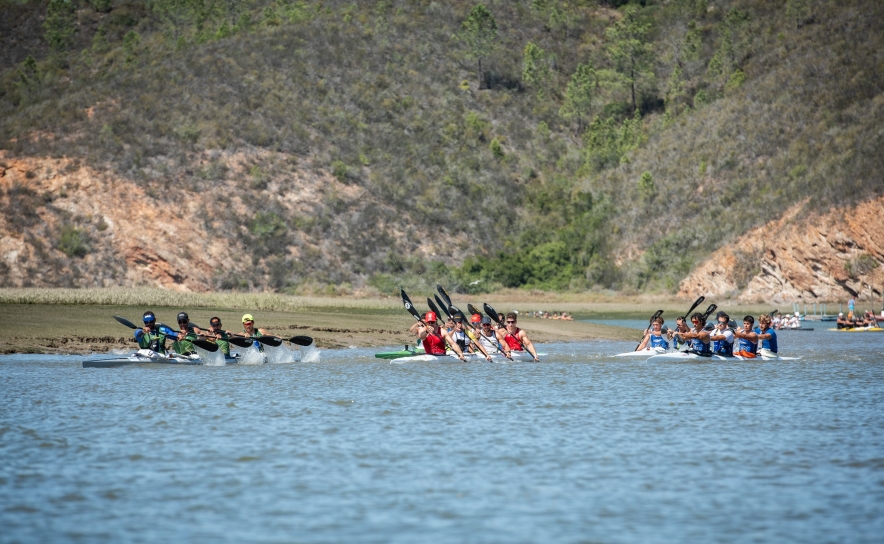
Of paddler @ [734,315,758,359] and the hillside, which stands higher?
the hillside

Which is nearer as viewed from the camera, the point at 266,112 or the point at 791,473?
the point at 791,473

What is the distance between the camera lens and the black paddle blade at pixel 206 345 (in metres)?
31.0

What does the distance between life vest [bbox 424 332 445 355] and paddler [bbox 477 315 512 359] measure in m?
1.78

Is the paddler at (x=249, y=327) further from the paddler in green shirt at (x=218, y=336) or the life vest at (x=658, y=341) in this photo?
the life vest at (x=658, y=341)

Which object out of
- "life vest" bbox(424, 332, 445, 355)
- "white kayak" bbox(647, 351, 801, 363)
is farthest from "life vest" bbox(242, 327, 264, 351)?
"white kayak" bbox(647, 351, 801, 363)

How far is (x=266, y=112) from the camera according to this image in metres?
104

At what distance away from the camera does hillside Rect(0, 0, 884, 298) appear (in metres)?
88.2

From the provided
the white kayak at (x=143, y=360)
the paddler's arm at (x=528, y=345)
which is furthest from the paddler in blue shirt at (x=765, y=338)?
the white kayak at (x=143, y=360)

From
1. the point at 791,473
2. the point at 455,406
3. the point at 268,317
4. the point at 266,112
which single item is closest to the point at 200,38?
the point at 266,112

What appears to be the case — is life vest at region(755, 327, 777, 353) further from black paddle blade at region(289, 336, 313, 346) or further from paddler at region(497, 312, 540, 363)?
black paddle blade at region(289, 336, 313, 346)

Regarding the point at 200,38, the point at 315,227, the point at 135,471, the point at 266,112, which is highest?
the point at 200,38

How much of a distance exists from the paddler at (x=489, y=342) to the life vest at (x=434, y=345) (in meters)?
1.78

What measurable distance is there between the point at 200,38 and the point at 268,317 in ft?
243

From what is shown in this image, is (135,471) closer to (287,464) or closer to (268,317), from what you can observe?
(287,464)
